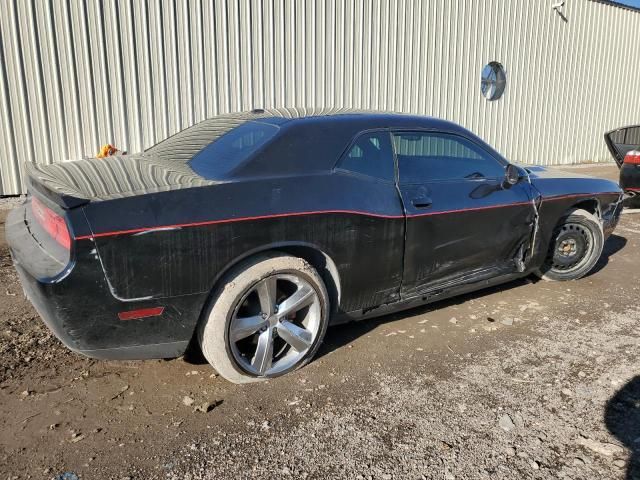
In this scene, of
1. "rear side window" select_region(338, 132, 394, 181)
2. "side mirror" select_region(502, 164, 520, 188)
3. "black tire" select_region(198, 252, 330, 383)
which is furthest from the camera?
"side mirror" select_region(502, 164, 520, 188)

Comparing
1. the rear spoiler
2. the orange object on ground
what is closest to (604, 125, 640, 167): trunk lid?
the orange object on ground

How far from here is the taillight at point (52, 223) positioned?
2.48 m

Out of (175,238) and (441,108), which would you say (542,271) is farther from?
(441,108)

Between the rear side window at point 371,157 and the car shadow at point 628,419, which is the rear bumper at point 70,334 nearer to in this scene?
the rear side window at point 371,157

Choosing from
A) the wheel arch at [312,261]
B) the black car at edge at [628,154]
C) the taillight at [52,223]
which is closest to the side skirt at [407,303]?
the wheel arch at [312,261]

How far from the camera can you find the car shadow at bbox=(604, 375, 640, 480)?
8.08 ft

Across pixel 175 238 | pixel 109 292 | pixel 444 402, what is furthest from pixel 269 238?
pixel 444 402

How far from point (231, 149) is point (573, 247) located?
334 cm

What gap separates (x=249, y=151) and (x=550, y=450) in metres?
2.27

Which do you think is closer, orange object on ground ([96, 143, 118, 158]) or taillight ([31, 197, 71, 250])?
taillight ([31, 197, 71, 250])

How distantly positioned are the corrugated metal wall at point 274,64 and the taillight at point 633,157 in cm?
448

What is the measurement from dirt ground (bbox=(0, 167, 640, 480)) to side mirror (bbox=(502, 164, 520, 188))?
3.60 feet

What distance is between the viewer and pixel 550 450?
8.32 feet

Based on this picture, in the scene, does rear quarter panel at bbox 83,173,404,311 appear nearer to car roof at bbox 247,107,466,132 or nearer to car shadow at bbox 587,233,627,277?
car roof at bbox 247,107,466,132
